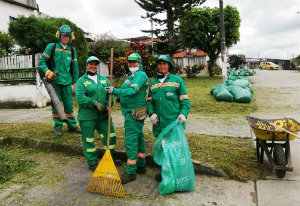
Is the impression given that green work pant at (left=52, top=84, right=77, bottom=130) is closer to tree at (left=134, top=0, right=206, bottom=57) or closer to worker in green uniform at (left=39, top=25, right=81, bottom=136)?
worker in green uniform at (left=39, top=25, right=81, bottom=136)

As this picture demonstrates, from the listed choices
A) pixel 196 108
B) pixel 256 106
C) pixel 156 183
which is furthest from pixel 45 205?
pixel 256 106

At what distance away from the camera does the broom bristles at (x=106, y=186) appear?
3.34m

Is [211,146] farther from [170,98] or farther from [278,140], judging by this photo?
[170,98]

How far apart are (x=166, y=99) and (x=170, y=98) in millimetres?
54

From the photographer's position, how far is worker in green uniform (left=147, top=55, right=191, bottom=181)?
3.63 m

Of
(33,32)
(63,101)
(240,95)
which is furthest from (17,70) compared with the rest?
(240,95)

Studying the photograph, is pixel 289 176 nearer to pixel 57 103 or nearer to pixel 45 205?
pixel 45 205

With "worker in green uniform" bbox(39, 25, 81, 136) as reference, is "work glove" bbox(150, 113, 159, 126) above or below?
→ below

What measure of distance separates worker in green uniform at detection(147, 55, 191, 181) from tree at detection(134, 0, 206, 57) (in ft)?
67.8

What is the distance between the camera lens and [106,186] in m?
3.38

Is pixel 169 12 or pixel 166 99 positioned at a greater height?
pixel 169 12

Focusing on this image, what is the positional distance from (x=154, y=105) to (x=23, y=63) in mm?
7908

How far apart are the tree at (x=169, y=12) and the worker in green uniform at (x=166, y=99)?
67.8 feet

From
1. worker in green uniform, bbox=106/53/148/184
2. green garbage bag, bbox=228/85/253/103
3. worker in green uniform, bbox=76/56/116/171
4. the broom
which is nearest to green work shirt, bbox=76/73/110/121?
worker in green uniform, bbox=76/56/116/171
